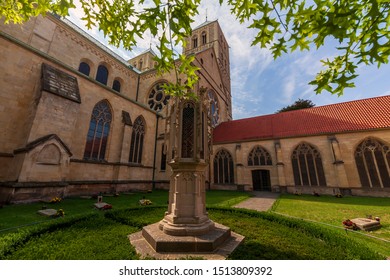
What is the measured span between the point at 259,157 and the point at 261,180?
258cm

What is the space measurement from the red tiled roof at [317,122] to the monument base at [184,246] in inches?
644

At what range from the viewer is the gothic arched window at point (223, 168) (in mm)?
19094

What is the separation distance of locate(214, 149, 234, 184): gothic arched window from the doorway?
253cm

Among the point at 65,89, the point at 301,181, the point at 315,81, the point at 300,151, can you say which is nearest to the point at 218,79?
the point at 300,151

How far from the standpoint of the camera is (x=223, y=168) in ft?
64.0

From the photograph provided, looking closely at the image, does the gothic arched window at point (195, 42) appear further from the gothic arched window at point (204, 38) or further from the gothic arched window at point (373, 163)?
the gothic arched window at point (373, 163)

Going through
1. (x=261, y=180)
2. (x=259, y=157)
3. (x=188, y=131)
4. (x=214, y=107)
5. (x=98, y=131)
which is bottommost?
(x=261, y=180)

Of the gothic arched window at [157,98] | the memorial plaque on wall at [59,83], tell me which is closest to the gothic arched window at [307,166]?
the gothic arched window at [157,98]

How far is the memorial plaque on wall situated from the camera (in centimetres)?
941

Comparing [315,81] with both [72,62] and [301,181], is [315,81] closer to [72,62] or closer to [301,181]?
[301,181]

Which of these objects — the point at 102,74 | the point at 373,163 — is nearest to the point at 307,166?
the point at 373,163

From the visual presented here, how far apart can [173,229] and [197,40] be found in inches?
1544

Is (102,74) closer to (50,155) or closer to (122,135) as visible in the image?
(122,135)

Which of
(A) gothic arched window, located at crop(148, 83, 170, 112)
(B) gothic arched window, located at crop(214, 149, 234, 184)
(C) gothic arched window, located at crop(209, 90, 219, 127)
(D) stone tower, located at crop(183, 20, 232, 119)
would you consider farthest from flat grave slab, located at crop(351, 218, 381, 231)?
(D) stone tower, located at crop(183, 20, 232, 119)
